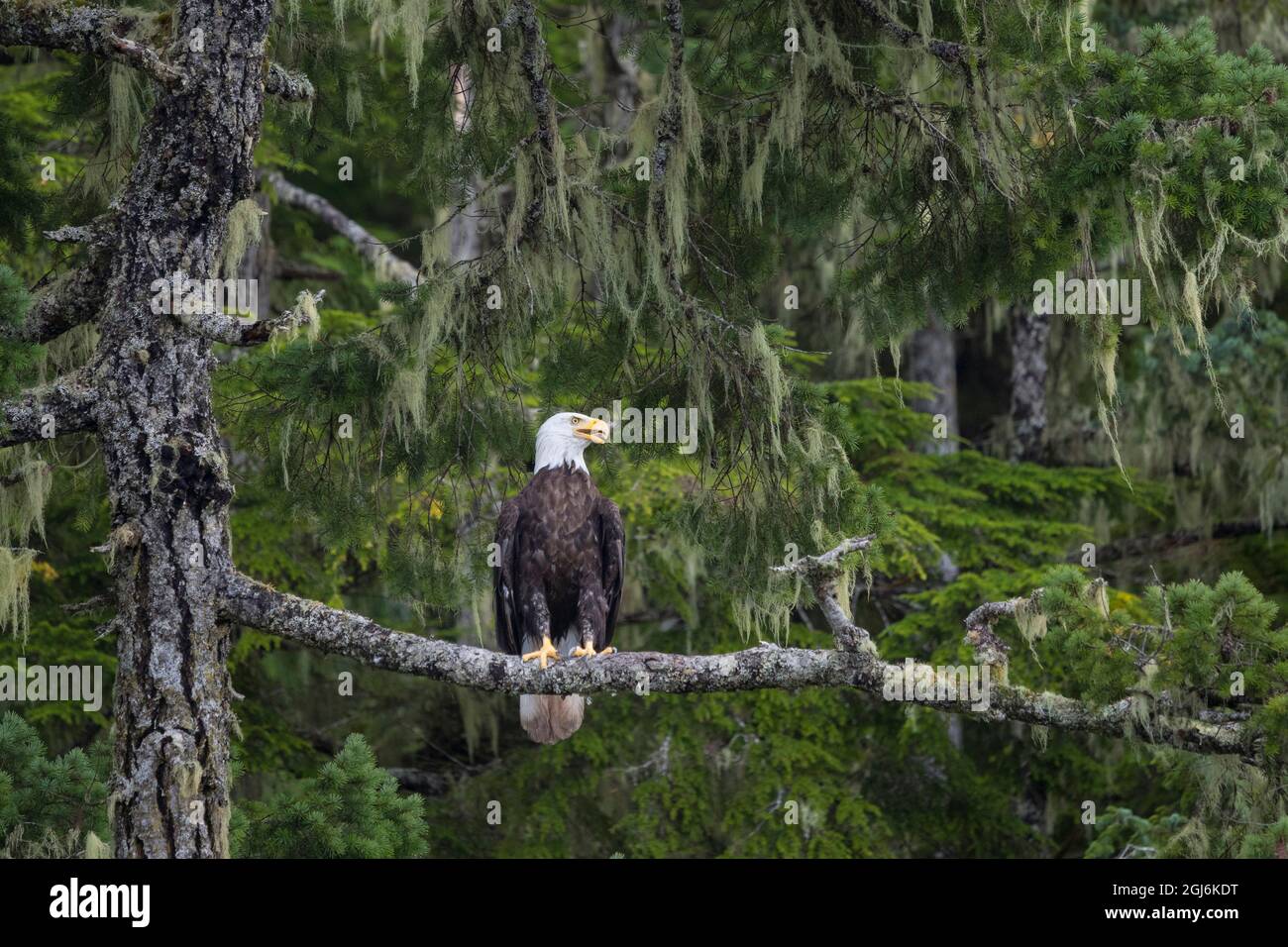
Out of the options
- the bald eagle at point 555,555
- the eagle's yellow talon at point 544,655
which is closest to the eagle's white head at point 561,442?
the bald eagle at point 555,555

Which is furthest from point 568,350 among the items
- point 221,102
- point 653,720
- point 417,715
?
point 417,715

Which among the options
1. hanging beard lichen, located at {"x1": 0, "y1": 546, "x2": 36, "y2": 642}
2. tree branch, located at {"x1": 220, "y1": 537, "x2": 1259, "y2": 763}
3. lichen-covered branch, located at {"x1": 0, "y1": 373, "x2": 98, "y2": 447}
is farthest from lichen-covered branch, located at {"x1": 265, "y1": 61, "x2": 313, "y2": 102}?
hanging beard lichen, located at {"x1": 0, "y1": 546, "x2": 36, "y2": 642}

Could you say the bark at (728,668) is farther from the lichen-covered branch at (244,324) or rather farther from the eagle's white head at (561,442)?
the eagle's white head at (561,442)

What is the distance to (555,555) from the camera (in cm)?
780

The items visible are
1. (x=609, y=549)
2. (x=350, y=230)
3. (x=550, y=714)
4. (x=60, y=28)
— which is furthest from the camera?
(x=350, y=230)

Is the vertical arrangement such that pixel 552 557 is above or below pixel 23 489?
below

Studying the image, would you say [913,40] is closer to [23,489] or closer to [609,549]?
[609,549]

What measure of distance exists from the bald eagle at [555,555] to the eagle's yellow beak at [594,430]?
0.13 metres

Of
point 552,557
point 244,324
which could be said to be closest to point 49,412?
point 244,324

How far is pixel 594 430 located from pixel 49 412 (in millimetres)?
2398

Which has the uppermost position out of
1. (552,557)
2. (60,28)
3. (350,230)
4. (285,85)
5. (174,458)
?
(350,230)

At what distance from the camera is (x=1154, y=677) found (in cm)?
538
